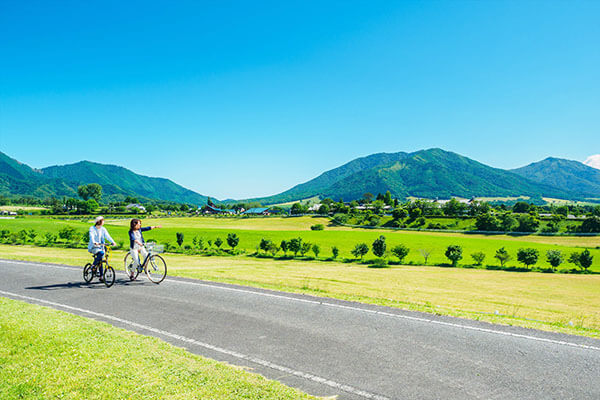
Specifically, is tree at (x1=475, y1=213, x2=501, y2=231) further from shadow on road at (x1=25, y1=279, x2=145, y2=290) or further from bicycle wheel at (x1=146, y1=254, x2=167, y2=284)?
shadow on road at (x1=25, y1=279, x2=145, y2=290)

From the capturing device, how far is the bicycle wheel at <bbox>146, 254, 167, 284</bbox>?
1530 centimetres

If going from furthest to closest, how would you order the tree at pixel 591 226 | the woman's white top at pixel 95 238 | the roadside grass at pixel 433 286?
the tree at pixel 591 226 → the roadside grass at pixel 433 286 → the woman's white top at pixel 95 238

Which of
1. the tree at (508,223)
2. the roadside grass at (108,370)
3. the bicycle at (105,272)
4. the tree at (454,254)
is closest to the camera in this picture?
the roadside grass at (108,370)

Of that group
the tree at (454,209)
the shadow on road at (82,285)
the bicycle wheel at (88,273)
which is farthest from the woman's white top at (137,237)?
the tree at (454,209)

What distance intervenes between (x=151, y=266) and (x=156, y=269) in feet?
0.99

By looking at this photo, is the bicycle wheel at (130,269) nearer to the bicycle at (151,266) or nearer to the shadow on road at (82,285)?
the bicycle at (151,266)

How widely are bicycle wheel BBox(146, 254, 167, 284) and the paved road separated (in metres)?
1.90

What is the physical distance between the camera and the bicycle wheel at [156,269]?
1530 centimetres

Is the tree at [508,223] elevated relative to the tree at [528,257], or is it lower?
elevated

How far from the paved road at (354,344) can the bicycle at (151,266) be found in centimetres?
193

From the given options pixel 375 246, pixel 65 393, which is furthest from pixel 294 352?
pixel 375 246

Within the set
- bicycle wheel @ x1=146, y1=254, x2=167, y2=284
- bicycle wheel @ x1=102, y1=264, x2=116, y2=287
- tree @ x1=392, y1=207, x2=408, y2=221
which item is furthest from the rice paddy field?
tree @ x1=392, y1=207, x2=408, y2=221

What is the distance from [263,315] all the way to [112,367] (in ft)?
15.3

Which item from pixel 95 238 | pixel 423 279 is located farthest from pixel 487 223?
pixel 95 238
